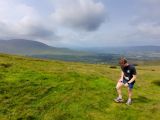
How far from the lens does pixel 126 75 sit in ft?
70.1

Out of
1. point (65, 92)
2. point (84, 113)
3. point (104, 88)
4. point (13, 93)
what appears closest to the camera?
point (84, 113)

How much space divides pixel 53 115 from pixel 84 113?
2.53m

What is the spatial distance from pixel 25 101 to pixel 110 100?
25.9 feet

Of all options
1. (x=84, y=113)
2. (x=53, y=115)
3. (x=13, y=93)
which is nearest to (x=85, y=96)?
(x=84, y=113)

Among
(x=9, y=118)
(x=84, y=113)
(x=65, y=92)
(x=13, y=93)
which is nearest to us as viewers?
(x=9, y=118)

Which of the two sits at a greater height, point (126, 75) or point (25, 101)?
point (126, 75)

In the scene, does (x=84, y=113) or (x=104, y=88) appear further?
(x=104, y=88)

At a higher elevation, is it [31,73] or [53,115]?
[31,73]

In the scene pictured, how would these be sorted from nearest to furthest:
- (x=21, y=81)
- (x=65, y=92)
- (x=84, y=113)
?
(x=84, y=113) < (x=65, y=92) < (x=21, y=81)

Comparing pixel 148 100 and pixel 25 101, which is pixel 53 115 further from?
pixel 148 100

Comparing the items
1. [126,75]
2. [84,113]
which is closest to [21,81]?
[84,113]

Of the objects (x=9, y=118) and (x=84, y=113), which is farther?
(x=84, y=113)

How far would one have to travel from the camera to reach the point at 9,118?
17656 millimetres

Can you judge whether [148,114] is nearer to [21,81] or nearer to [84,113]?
[84,113]
